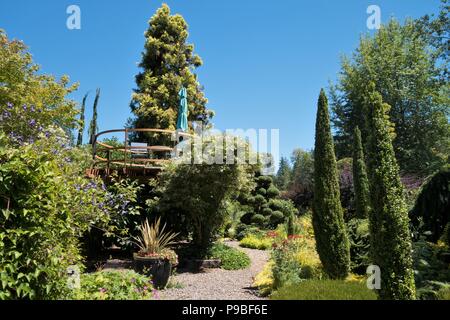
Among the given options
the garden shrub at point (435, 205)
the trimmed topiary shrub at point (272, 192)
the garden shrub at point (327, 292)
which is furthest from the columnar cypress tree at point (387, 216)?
the trimmed topiary shrub at point (272, 192)

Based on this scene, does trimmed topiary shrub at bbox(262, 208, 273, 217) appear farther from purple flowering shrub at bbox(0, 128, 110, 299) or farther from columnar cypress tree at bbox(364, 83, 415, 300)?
purple flowering shrub at bbox(0, 128, 110, 299)

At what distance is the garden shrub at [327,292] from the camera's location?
5544mm

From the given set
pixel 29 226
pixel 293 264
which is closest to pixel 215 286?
pixel 293 264

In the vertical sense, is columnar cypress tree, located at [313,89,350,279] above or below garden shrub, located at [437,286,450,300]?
above

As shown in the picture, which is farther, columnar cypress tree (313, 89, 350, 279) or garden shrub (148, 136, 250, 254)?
garden shrub (148, 136, 250, 254)

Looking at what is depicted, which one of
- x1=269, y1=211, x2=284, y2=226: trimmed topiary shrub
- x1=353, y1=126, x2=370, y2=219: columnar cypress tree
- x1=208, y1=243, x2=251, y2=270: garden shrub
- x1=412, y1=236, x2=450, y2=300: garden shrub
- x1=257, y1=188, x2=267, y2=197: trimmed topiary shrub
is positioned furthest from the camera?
x1=257, y1=188, x2=267, y2=197: trimmed topiary shrub

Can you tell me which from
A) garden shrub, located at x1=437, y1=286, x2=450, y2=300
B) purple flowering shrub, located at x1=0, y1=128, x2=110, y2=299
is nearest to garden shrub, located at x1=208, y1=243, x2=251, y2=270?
garden shrub, located at x1=437, y1=286, x2=450, y2=300

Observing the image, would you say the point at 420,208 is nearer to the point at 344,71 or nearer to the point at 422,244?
the point at 422,244

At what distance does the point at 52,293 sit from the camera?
386cm

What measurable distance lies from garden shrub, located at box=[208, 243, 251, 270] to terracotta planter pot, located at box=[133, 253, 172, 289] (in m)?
3.04

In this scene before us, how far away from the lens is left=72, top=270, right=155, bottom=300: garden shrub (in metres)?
4.86

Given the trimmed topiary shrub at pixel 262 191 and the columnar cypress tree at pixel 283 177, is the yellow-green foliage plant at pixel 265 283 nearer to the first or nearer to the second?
the trimmed topiary shrub at pixel 262 191

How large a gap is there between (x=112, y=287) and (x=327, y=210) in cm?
496
